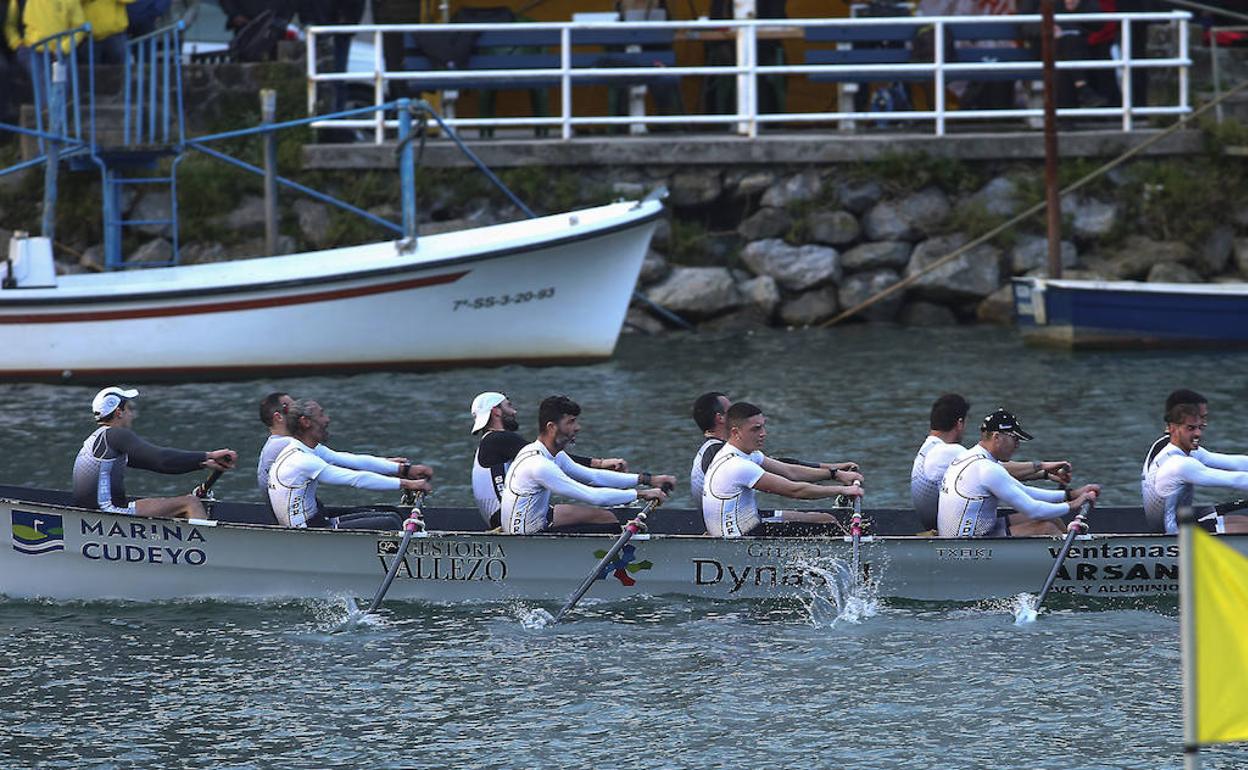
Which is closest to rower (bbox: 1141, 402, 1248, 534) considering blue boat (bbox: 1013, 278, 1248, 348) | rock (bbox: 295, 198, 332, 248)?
blue boat (bbox: 1013, 278, 1248, 348)

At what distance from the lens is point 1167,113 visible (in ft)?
73.2

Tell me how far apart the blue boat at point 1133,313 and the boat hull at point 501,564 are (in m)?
8.40

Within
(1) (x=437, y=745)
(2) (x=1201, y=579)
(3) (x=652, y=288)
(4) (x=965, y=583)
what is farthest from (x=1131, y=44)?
(2) (x=1201, y=579)

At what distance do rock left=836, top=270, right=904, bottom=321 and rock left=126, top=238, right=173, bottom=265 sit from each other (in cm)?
752

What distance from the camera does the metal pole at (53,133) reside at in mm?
20844

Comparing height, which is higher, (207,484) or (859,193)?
(859,193)

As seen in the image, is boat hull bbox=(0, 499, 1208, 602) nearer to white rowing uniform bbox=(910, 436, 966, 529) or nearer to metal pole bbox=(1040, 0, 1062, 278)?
white rowing uniform bbox=(910, 436, 966, 529)

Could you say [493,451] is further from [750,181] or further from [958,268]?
[958,268]

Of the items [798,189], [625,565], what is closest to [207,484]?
[625,565]

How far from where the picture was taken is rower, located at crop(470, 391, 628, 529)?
1318cm

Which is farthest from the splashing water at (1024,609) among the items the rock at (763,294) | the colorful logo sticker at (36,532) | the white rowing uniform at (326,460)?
the rock at (763,294)

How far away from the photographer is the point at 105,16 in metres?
22.3

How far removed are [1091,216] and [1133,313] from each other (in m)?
2.17

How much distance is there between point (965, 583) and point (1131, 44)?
11.8 meters
